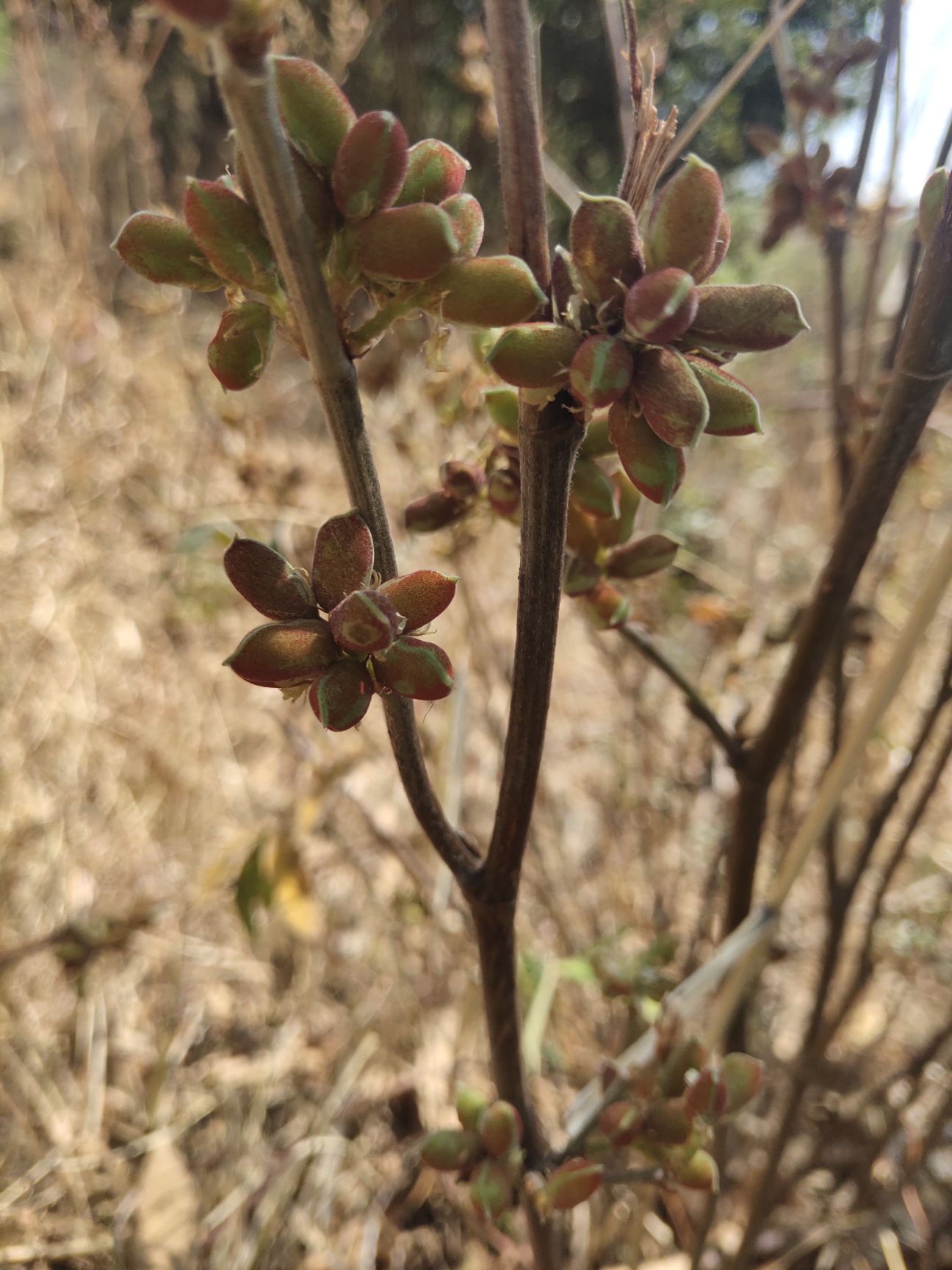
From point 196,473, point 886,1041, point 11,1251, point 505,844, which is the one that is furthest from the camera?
point 196,473

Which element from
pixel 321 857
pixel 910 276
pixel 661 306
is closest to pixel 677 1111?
pixel 661 306

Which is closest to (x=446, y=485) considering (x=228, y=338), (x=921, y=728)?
(x=228, y=338)

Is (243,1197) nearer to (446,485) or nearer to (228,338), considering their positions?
(446,485)

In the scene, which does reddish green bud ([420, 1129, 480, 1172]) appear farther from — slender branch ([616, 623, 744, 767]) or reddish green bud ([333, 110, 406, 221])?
reddish green bud ([333, 110, 406, 221])

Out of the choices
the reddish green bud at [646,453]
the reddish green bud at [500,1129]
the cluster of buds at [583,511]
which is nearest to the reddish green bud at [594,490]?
the cluster of buds at [583,511]

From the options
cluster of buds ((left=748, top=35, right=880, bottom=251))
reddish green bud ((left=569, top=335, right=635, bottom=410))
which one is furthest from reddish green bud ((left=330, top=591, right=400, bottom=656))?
cluster of buds ((left=748, top=35, right=880, bottom=251))
